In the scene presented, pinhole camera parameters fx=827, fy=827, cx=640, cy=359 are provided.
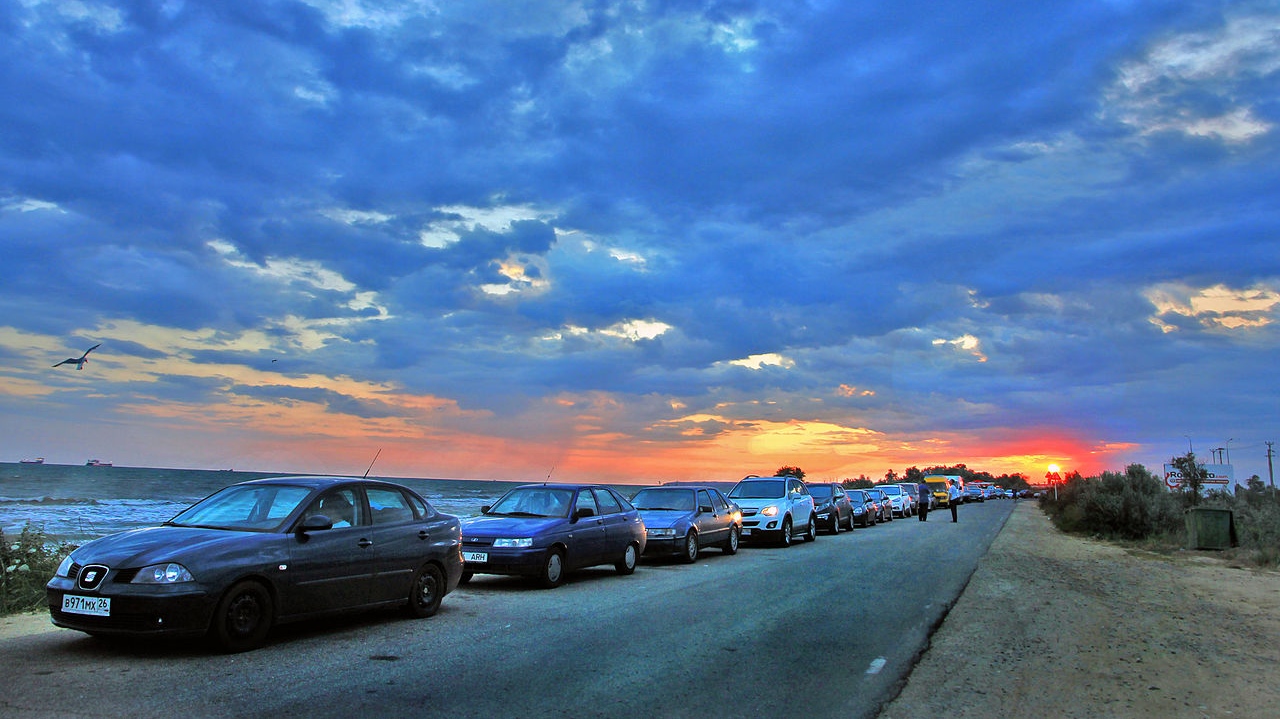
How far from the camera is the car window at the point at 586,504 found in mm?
13258

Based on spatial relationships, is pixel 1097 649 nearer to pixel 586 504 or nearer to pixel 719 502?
pixel 586 504

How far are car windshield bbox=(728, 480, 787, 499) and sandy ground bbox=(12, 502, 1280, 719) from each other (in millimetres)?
8012

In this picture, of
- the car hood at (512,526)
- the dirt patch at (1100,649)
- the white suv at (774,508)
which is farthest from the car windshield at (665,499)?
the dirt patch at (1100,649)

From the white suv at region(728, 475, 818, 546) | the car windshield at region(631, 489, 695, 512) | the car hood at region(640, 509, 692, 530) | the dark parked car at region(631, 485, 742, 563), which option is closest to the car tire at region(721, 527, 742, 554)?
the dark parked car at region(631, 485, 742, 563)

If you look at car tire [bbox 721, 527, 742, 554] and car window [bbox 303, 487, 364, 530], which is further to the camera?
car tire [bbox 721, 527, 742, 554]

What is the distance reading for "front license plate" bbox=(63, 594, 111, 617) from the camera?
6566 millimetres

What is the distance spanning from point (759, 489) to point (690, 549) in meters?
6.66

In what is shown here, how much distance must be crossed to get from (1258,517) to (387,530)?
25.2 meters

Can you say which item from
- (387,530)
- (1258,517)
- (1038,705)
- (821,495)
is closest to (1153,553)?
(1258,517)

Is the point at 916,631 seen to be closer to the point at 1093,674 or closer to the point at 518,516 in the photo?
the point at 1093,674

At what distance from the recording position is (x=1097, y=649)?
319 inches

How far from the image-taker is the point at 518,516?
13117 mm

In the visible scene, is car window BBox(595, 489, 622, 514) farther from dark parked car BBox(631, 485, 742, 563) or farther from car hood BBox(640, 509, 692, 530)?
car hood BBox(640, 509, 692, 530)

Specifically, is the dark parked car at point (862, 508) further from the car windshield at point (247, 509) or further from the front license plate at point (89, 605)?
the front license plate at point (89, 605)
